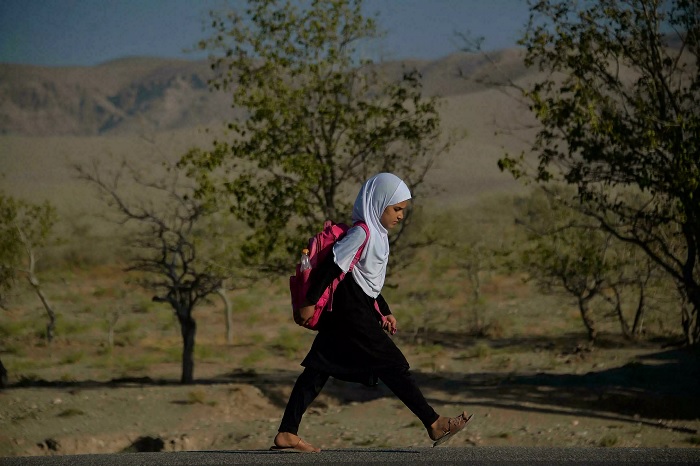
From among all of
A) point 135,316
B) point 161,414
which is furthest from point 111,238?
point 161,414

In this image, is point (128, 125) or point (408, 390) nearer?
point (408, 390)

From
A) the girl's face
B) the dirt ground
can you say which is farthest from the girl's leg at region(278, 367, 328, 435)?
the dirt ground

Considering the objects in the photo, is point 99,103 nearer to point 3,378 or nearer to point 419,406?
point 3,378

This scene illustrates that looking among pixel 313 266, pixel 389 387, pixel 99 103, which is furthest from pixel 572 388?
pixel 99 103

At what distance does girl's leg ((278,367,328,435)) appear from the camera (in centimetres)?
646

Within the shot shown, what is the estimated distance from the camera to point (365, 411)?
640 inches

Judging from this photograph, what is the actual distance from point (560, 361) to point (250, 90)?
36.7 ft

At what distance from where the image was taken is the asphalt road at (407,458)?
6133mm

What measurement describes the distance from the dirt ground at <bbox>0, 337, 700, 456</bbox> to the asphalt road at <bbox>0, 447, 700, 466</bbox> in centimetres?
511

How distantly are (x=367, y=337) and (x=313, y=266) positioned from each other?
61cm

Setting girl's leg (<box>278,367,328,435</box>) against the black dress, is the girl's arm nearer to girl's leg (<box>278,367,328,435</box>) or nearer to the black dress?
the black dress

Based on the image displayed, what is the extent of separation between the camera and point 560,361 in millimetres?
24828

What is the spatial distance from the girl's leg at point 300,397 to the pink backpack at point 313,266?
0.40 m

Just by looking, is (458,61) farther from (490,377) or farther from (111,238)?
(490,377)
